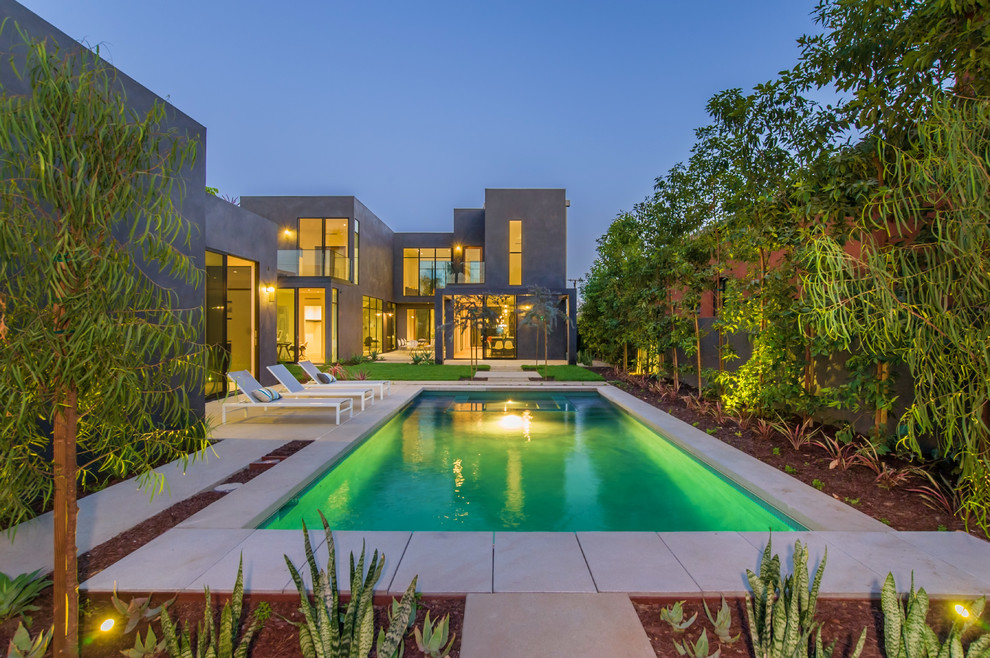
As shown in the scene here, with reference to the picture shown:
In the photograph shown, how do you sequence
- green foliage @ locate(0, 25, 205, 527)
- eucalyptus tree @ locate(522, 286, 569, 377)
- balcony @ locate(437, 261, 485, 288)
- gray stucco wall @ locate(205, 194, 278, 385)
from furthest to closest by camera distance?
balcony @ locate(437, 261, 485, 288) → eucalyptus tree @ locate(522, 286, 569, 377) → gray stucco wall @ locate(205, 194, 278, 385) → green foliage @ locate(0, 25, 205, 527)

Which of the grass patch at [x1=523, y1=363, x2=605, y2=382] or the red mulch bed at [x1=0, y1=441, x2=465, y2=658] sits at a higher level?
the grass patch at [x1=523, y1=363, x2=605, y2=382]

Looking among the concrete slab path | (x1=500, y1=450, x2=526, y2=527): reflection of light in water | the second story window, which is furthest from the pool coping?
the second story window

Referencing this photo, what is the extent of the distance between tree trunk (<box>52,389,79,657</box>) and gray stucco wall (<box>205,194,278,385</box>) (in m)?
7.72

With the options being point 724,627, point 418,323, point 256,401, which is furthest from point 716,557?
point 418,323

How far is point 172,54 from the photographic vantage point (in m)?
59.2

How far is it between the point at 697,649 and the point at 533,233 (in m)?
18.3

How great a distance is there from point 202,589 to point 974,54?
6.25 metres

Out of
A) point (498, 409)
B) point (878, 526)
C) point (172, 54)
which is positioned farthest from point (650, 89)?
point (878, 526)

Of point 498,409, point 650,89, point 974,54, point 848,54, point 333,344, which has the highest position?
point 650,89

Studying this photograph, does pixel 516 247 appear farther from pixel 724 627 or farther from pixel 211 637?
pixel 211 637

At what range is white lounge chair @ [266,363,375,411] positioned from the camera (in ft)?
26.8

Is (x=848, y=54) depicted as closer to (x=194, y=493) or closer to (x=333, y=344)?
(x=194, y=493)

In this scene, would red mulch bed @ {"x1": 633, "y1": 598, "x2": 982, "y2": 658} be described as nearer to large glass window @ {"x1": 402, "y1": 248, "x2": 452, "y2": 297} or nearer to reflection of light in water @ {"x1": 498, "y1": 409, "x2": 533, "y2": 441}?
reflection of light in water @ {"x1": 498, "y1": 409, "x2": 533, "y2": 441}

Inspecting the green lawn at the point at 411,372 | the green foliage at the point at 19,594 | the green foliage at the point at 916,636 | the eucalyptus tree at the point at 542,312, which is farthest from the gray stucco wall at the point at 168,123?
the eucalyptus tree at the point at 542,312
